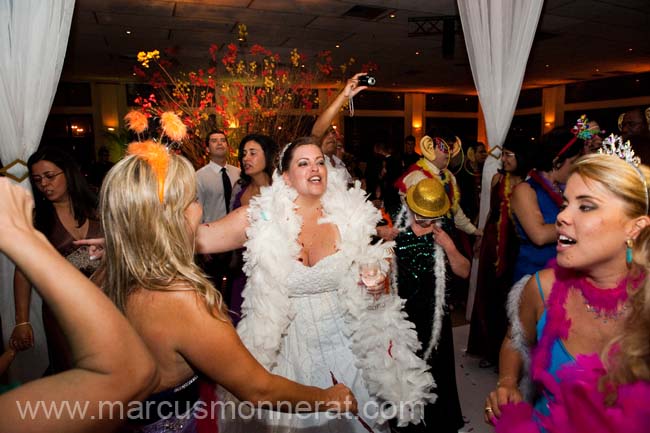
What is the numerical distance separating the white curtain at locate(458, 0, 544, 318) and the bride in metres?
1.66

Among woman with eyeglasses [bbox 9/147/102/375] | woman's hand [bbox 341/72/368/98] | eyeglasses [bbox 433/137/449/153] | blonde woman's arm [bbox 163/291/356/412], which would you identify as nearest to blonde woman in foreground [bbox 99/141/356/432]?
blonde woman's arm [bbox 163/291/356/412]

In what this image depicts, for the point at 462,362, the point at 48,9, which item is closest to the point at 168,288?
the point at 48,9

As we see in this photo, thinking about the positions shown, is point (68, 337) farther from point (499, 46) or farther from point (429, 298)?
point (499, 46)

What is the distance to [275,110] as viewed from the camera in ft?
13.1

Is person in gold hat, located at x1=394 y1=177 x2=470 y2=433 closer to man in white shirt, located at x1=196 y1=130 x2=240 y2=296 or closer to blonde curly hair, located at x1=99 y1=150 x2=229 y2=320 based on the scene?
blonde curly hair, located at x1=99 y1=150 x2=229 y2=320

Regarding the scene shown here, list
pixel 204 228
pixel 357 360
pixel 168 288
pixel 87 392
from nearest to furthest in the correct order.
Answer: pixel 87 392 → pixel 168 288 → pixel 357 360 → pixel 204 228

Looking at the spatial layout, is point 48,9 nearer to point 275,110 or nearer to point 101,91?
point 275,110

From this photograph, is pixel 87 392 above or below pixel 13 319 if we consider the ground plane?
above

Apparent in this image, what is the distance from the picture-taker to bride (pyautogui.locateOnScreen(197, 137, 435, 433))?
1841mm

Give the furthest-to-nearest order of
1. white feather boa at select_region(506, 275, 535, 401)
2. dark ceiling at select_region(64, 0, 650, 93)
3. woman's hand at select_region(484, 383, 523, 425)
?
dark ceiling at select_region(64, 0, 650, 93) < white feather boa at select_region(506, 275, 535, 401) < woman's hand at select_region(484, 383, 523, 425)

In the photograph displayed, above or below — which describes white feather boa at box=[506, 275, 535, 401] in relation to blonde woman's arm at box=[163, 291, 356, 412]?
below

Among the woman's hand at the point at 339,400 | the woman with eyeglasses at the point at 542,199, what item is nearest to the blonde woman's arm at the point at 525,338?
the woman's hand at the point at 339,400

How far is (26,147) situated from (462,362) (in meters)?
3.22

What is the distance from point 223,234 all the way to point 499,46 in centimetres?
231
